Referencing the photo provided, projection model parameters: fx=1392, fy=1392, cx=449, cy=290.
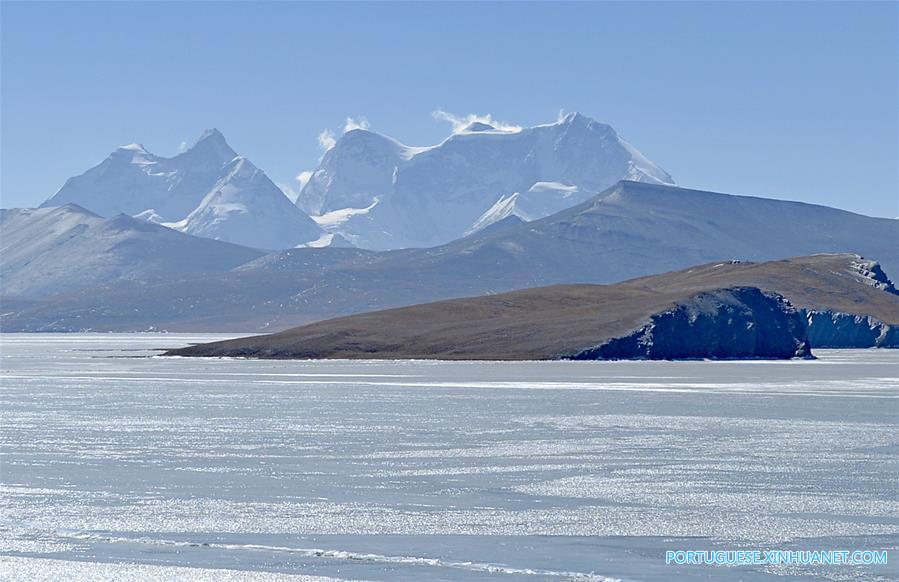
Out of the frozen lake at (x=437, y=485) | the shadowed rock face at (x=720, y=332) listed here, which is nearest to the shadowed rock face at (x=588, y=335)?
the shadowed rock face at (x=720, y=332)

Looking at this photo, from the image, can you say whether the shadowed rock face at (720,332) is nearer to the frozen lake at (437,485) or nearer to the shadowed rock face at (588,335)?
the shadowed rock face at (588,335)

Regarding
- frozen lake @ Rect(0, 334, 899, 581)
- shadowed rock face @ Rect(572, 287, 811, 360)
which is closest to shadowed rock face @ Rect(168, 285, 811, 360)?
shadowed rock face @ Rect(572, 287, 811, 360)

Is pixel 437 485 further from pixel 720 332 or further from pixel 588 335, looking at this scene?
pixel 720 332

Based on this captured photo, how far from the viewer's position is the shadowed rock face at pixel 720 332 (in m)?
134

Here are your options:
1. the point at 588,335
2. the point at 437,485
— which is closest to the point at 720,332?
the point at 588,335

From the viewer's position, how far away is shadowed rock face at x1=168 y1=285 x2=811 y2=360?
5285 inches

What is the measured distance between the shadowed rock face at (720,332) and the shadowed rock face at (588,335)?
0.32 feet

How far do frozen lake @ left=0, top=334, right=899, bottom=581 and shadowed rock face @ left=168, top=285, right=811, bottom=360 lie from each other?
64.2 meters

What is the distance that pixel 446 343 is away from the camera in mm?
144875

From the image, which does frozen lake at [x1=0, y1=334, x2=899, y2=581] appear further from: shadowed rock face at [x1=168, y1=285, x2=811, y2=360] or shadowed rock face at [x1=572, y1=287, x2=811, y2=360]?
shadowed rock face at [x1=168, y1=285, x2=811, y2=360]

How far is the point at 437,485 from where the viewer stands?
3631cm

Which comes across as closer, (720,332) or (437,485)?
(437,485)

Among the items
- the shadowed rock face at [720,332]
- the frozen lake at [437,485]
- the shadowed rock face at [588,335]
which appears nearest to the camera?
the frozen lake at [437,485]

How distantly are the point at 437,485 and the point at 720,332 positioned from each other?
357 ft
